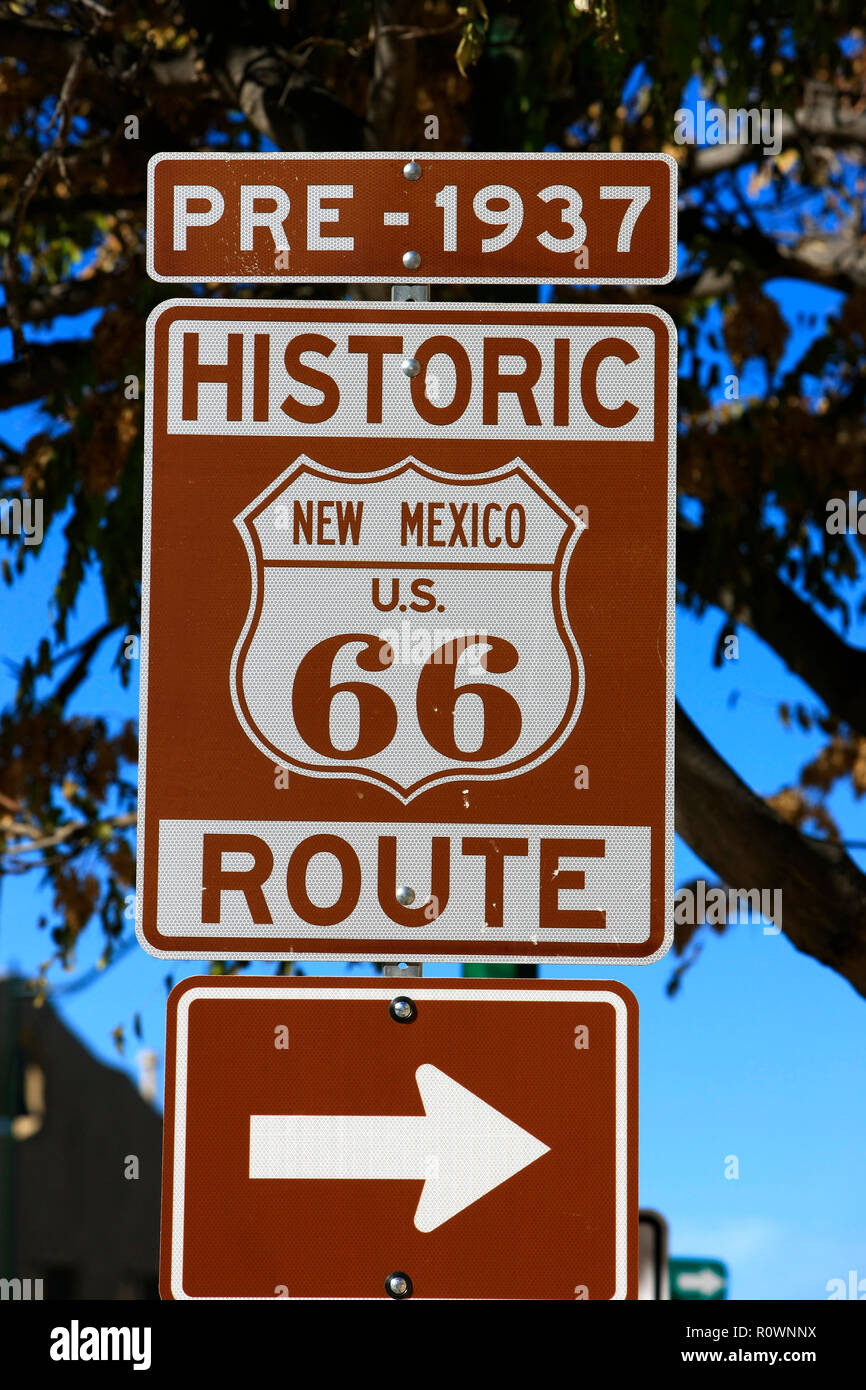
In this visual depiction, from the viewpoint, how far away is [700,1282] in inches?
269

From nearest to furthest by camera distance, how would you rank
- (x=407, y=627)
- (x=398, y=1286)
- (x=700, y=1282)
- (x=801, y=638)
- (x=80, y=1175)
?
(x=398, y=1286) < (x=407, y=627) < (x=801, y=638) < (x=700, y=1282) < (x=80, y=1175)

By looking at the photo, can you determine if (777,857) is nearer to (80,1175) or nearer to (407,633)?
(407,633)

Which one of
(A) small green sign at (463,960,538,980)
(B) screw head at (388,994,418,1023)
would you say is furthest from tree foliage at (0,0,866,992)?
(B) screw head at (388,994,418,1023)

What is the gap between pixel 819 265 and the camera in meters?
6.92

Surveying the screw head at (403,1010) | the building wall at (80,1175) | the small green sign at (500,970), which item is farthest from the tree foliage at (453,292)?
the building wall at (80,1175)

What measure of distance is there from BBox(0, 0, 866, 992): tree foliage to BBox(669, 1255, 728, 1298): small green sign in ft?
6.93

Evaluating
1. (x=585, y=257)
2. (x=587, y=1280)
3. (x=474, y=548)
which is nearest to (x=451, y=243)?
(x=585, y=257)

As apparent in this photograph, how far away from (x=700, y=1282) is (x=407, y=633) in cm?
542

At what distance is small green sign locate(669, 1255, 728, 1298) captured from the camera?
22.2ft

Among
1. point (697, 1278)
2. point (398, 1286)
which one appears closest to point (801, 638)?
point (697, 1278)

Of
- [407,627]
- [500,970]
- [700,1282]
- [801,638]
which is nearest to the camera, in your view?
[407,627]

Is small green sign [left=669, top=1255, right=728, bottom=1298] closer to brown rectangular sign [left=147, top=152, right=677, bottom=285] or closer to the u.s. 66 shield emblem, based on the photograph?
the u.s. 66 shield emblem

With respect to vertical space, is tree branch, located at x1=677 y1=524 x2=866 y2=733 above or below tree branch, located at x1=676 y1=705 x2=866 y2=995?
above

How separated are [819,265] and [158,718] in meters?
5.47
